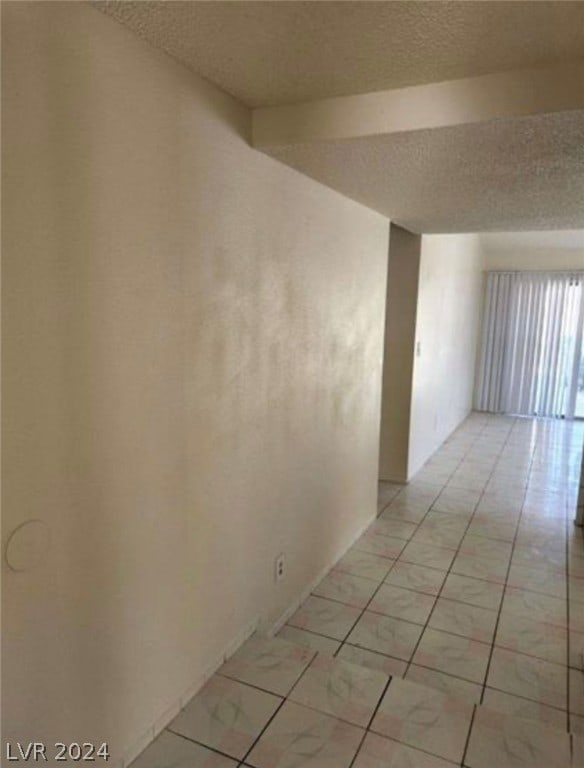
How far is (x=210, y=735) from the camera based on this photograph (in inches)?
64.4

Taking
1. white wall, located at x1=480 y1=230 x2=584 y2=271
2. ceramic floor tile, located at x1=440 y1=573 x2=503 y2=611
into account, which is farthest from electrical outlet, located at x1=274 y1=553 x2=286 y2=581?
white wall, located at x1=480 y1=230 x2=584 y2=271

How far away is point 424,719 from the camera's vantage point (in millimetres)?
1745

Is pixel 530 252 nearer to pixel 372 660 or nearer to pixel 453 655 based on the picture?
pixel 453 655

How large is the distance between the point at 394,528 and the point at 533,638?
1259mm

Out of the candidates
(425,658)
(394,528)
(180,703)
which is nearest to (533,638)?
(425,658)

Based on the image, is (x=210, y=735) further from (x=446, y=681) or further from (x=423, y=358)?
(x=423, y=358)

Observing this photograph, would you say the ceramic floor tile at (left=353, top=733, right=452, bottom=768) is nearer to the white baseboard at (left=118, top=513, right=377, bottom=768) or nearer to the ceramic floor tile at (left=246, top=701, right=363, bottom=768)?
the ceramic floor tile at (left=246, top=701, right=363, bottom=768)

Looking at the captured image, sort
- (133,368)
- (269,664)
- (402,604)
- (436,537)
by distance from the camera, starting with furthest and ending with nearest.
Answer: (436,537) < (402,604) < (269,664) < (133,368)

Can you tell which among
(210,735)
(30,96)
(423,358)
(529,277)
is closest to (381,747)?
(210,735)

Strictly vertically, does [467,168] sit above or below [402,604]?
above

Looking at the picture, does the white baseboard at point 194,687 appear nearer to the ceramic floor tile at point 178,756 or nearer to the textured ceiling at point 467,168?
the ceramic floor tile at point 178,756

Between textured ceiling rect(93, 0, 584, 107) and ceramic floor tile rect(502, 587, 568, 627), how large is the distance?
240 cm

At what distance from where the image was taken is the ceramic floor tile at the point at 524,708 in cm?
199

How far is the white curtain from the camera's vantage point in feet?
23.5
